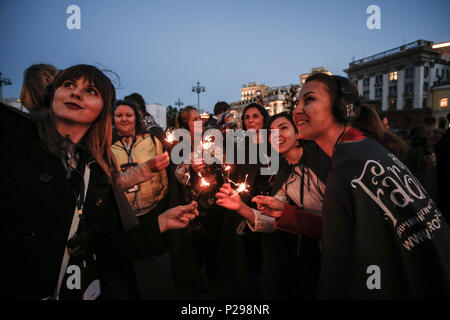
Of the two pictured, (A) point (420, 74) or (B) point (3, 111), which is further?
(A) point (420, 74)

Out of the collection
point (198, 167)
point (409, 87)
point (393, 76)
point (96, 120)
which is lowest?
point (198, 167)

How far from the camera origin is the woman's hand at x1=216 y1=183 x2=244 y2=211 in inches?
82.0

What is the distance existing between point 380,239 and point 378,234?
0.03m

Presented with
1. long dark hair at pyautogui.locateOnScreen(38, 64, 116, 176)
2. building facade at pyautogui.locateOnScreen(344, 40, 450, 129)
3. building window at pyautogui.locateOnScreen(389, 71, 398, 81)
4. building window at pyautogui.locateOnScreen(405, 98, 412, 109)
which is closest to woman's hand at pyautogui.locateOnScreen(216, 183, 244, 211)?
long dark hair at pyautogui.locateOnScreen(38, 64, 116, 176)

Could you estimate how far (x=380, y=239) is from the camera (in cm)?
146

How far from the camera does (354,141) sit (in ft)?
5.61

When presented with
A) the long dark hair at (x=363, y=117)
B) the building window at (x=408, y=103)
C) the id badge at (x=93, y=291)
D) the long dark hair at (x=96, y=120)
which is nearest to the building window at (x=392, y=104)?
the building window at (x=408, y=103)

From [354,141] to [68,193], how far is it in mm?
2109

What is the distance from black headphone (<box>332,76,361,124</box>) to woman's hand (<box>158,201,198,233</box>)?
147 centimetres

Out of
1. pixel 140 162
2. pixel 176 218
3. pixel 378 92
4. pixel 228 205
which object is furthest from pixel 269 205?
pixel 378 92

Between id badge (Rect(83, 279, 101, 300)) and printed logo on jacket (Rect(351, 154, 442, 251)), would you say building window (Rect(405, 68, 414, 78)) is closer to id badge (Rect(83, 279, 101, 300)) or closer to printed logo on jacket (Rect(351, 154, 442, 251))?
printed logo on jacket (Rect(351, 154, 442, 251))

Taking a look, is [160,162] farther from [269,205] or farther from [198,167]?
[269,205]
